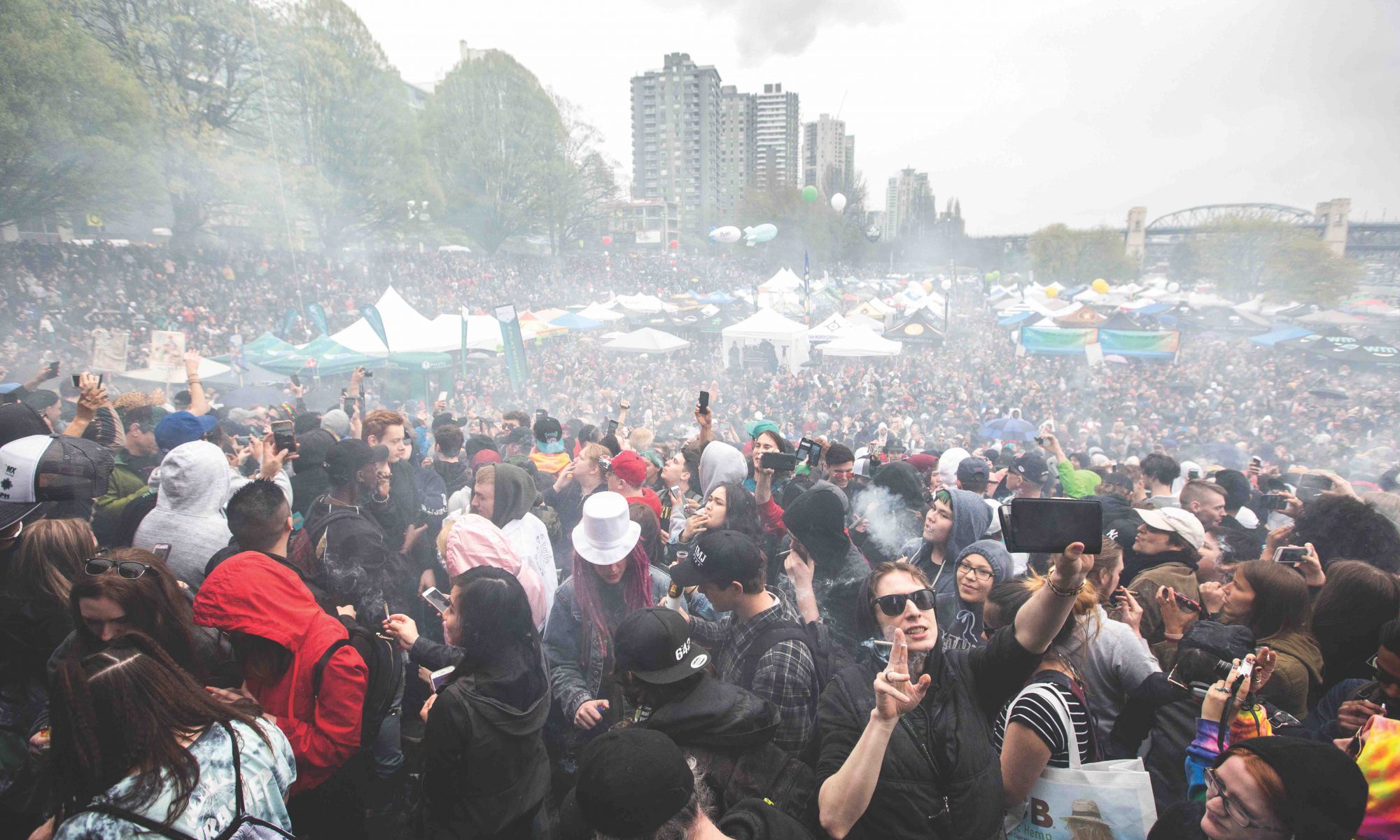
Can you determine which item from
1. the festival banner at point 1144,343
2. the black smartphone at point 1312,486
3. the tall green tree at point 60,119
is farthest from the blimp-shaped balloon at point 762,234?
the black smartphone at point 1312,486

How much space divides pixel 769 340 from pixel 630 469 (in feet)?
47.4

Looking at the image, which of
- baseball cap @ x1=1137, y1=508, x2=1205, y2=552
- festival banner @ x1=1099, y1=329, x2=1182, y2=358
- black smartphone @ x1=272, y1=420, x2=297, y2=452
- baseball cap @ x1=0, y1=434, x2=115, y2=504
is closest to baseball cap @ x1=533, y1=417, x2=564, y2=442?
black smartphone @ x1=272, y1=420, x2=297, y2=452

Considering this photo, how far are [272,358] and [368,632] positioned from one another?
40.3 feet

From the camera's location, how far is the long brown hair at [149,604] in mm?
1820

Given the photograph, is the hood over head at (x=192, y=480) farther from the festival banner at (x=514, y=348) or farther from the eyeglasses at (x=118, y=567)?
the festival banner at (x=514, y=348)

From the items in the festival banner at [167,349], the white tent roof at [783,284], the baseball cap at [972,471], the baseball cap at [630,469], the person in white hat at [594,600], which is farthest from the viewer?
the white tent roof at [783,284]

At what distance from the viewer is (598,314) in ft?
69.2

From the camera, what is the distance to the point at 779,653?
204 centimetres

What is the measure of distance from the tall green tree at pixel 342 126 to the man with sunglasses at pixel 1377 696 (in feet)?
91.9

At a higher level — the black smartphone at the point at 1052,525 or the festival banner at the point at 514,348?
the black smartphone at the point at 1052,525

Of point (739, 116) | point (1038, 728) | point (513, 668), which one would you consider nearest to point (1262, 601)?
point (1038, 728)

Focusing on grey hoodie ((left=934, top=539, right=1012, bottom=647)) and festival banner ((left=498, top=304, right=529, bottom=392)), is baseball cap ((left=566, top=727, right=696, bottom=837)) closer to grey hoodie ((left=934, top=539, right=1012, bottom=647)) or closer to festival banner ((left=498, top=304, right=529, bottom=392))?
grey hoodie ((left=934, top=539, right=1012, bottom=647))

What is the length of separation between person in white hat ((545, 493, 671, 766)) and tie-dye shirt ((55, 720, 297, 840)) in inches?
36.5

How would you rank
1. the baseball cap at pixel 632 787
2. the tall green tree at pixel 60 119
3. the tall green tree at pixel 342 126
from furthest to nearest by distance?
the tall green tree at pixel 342 126, the tall green tree at pixel 60 119, the baseball cap at pixel 632 787
